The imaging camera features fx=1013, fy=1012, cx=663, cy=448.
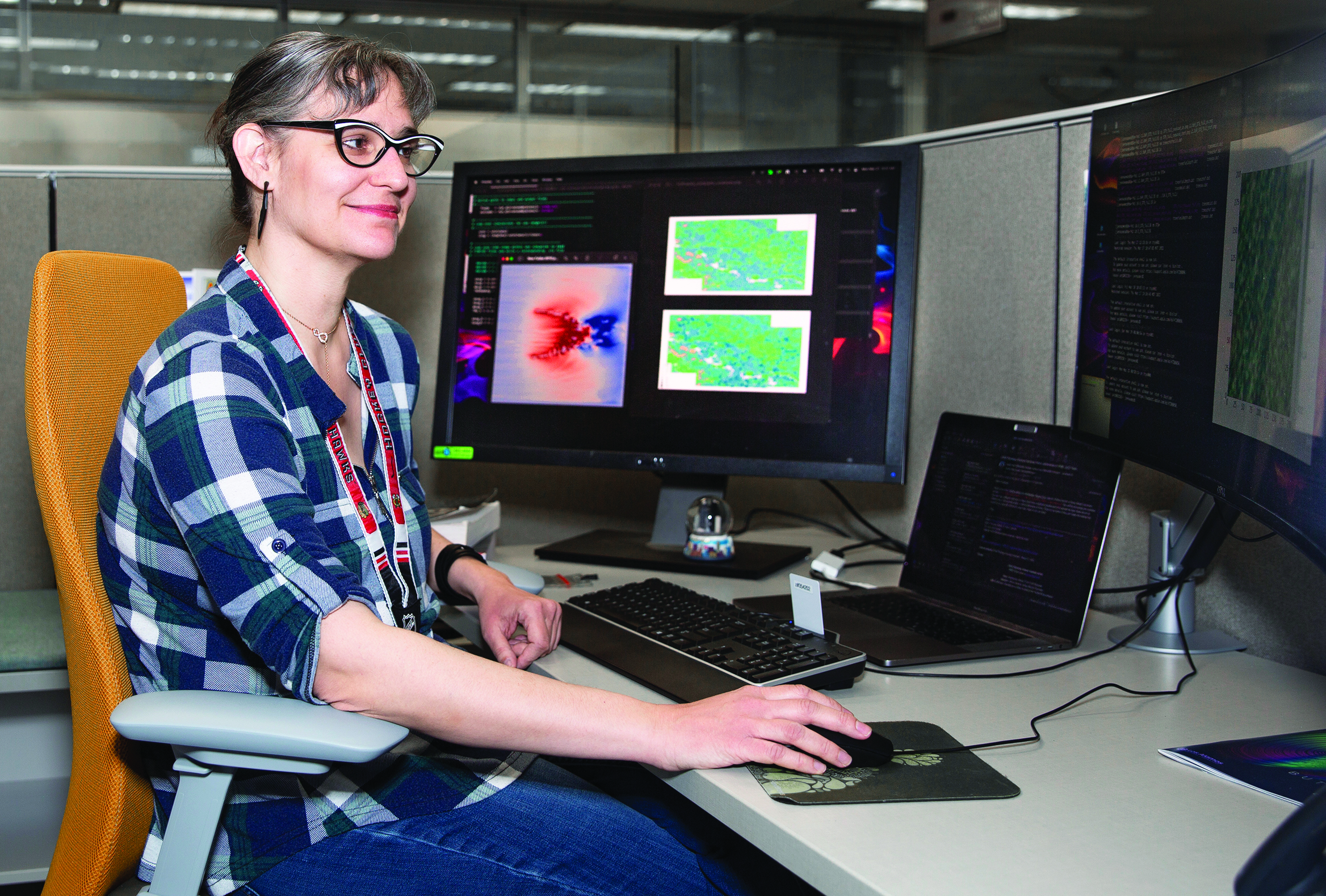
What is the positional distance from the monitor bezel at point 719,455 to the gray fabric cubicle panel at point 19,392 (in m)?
0.68

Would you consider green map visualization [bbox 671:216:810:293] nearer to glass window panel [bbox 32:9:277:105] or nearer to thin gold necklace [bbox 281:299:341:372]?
thin gold necklace [bbox 281:299:341:372]

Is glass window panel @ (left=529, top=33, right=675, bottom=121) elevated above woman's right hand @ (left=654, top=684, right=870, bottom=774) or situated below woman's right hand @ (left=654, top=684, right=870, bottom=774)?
above

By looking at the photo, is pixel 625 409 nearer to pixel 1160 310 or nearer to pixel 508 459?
pixel 508 459

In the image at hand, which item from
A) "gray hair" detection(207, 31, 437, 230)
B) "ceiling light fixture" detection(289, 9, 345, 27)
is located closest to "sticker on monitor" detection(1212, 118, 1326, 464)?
"gray hair" detection(207, 31, 437, 230)

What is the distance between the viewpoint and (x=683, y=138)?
4160mm

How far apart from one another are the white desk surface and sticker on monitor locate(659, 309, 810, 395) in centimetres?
48

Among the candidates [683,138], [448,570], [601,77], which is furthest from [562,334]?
[601,77]

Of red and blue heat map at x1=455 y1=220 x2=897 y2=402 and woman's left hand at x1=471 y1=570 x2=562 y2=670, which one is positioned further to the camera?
red and blue heat map at x1=455 y1=220 x2=897 y2=402

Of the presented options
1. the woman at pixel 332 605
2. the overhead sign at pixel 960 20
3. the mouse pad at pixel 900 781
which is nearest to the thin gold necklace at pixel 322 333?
the woman at pixel 332 605

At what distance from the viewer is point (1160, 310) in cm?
95

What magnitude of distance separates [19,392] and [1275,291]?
1717 millimetres

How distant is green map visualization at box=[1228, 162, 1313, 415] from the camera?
686 millimetres

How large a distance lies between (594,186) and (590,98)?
10.8ft

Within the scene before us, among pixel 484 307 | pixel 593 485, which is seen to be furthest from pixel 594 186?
pixel 593 485
